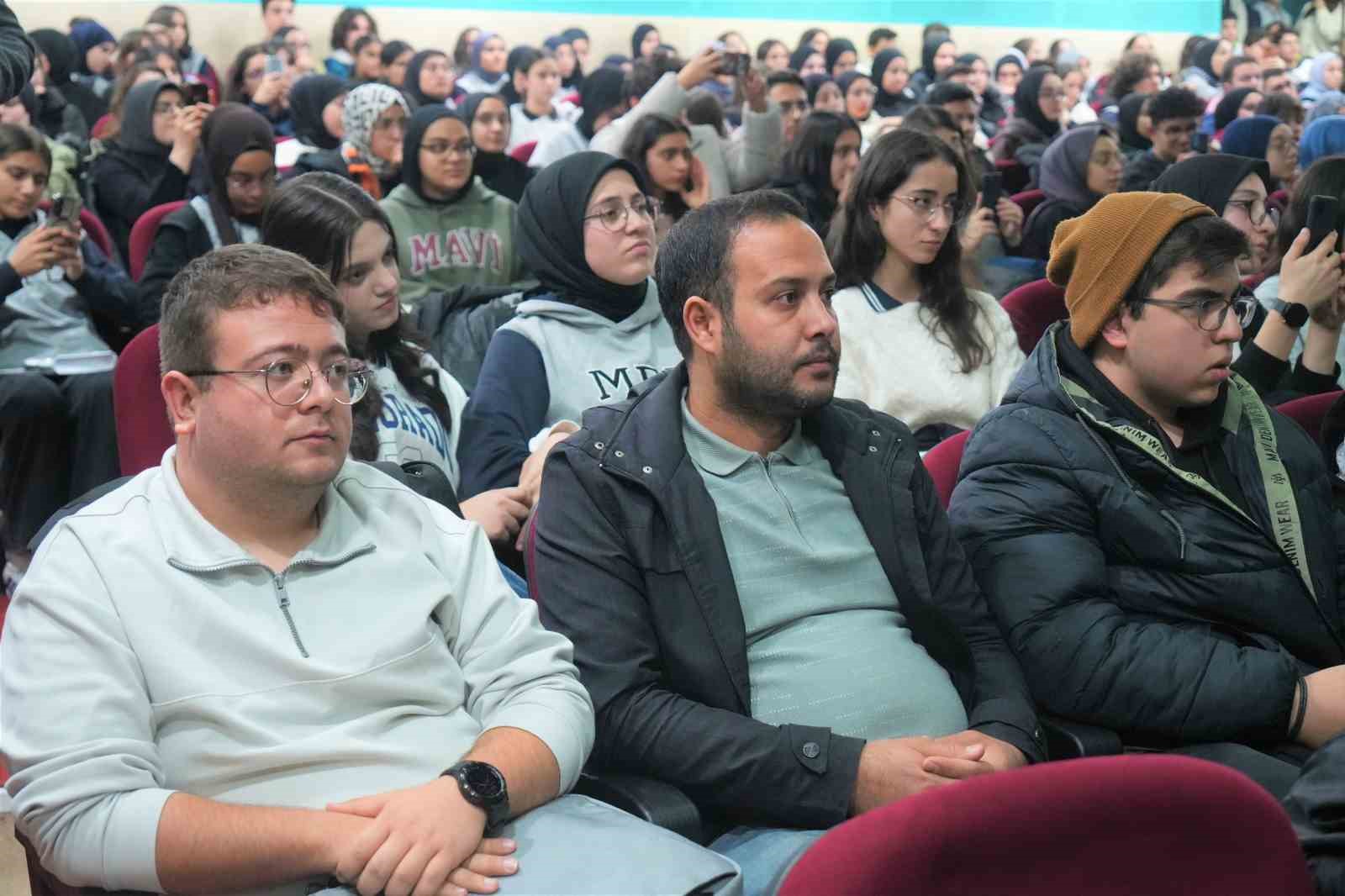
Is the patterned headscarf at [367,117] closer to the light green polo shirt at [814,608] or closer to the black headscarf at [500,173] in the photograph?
the black headscarf at [500,173]

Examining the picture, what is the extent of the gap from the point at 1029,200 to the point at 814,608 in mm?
4556

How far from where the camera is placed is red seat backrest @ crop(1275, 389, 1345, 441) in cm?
276

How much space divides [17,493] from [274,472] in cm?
253

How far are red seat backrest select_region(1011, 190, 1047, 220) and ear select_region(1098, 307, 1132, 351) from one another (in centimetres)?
387

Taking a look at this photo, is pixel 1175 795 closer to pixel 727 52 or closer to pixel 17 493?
pixel 17 493

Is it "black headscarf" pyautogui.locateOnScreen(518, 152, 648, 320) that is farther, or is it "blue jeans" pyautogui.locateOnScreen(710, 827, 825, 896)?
"black headscarf" pyautogui.locateOnScreen(518, 152, 648, 320)

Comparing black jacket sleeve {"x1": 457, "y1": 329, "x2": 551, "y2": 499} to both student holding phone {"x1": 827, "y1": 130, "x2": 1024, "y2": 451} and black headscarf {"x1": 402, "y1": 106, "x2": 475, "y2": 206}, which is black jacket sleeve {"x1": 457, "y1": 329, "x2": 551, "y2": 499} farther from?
black headscarf {"x1": 402, "y1": 106, "x2": 475, "y2": 206}

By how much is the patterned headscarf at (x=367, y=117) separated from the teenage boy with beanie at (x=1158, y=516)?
12.2 ft

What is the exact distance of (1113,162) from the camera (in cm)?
581

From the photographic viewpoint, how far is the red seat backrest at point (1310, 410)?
2.76m

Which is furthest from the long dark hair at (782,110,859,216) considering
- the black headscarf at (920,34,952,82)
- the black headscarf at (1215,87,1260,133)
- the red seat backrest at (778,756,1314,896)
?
the black headscarf at (920,34,952,82)

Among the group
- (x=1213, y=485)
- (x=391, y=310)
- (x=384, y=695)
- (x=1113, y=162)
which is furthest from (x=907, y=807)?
(x=1113, y=162)

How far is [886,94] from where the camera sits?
11.5 meters

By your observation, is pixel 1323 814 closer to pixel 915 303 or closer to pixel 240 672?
pixel 240 672
